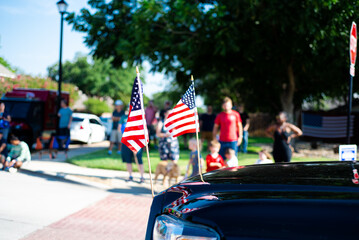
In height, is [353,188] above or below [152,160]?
above

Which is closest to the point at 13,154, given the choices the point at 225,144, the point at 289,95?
the point at 225,144

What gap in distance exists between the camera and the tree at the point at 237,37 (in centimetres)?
1077

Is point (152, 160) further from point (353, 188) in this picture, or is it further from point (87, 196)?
point (353, 188)

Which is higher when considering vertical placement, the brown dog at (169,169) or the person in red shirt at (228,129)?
the person in red shirt at (228,129)

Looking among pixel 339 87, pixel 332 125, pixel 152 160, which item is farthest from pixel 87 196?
pixel 332 125

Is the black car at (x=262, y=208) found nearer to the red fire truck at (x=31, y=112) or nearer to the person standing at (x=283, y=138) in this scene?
the person standing at (x=283, y=138)

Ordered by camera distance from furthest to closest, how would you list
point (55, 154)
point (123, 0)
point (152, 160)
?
1. point (123, 0)
2. point (55, 154)
3. point (152, 160)

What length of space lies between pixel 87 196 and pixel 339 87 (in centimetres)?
1285

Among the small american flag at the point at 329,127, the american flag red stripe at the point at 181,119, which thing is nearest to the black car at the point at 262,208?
the american flag red stripe at the point at 181,119

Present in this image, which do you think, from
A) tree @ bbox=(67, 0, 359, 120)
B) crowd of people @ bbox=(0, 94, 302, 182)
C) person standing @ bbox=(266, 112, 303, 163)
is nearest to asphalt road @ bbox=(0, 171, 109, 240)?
crowd of people @ bbox=(0, 94, 302, 182)

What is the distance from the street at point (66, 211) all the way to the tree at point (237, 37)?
19.5 feet

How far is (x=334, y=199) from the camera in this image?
1630 mm

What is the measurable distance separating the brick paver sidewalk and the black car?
3.09m

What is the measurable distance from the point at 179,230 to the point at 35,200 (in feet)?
18.2
